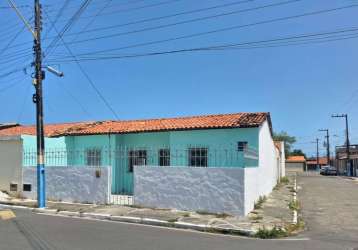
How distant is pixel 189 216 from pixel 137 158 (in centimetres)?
815

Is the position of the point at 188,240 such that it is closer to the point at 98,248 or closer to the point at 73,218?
the point at 98,248

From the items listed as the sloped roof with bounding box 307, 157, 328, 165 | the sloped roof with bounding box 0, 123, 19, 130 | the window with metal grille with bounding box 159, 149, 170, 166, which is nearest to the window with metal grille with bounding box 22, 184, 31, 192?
the window with metal grille with bounding box 159, 149, 170, 166

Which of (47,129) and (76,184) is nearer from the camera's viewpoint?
(76,184)

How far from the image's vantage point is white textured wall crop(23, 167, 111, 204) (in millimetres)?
16766

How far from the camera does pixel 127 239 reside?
10016mm

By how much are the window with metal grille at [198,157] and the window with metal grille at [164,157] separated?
1106 mm

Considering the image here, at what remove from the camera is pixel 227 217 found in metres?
13.8

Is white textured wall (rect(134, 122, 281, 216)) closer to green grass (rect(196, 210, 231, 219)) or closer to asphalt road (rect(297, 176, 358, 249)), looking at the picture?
green grass (rect(196, 210, 231, 219))

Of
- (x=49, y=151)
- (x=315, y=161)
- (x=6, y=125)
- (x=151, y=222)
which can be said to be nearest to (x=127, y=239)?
(x=151, y=222)

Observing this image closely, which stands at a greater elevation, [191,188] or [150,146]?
[150,146]

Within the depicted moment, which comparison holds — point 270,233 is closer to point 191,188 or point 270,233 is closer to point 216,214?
point 216,214

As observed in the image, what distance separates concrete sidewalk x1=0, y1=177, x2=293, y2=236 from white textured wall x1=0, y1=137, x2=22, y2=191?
→ 2984 mm

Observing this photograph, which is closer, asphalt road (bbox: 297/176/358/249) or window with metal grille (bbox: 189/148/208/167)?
asphalt road (bbox: 297/176/358/249)

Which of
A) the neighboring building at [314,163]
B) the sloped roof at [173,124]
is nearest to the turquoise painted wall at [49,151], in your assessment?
the sloped roof at [173,124]
